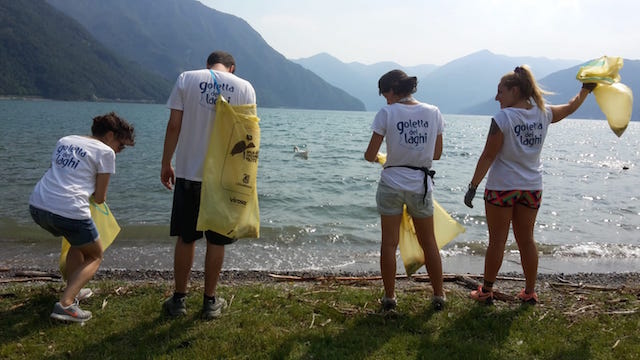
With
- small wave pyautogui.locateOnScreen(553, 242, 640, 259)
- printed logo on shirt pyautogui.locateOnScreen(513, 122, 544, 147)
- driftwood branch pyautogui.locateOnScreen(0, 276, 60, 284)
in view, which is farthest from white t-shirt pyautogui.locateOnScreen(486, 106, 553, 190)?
small wave pyautogui.locateOnScreen(553, 242, 640, 259)

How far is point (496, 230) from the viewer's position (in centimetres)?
485

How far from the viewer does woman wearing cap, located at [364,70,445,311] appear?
4496mm

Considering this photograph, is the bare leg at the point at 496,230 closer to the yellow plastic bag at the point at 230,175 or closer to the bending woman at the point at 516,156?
the bending woman at the point at 516,156

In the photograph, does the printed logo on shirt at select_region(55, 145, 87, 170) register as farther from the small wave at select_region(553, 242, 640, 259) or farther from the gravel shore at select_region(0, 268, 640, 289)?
the small wave at select_region(553, 242, 640, 259)

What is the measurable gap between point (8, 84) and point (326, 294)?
488 ft

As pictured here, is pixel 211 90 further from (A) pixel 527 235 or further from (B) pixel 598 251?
(B) pixel 598 251

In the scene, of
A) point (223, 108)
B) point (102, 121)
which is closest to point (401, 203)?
point (223, 108)

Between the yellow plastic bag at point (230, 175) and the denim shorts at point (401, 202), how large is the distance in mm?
1319

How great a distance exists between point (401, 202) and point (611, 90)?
2768 mm

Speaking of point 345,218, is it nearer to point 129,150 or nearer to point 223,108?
point 223,108

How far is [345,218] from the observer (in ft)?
44.2

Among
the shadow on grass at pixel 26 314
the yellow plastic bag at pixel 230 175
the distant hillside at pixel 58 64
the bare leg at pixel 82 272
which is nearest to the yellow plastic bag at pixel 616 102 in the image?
the yellow plastic bag at pixel 230 175

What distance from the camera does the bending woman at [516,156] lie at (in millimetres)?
4594

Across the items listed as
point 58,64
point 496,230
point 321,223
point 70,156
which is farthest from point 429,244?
point 58,64
